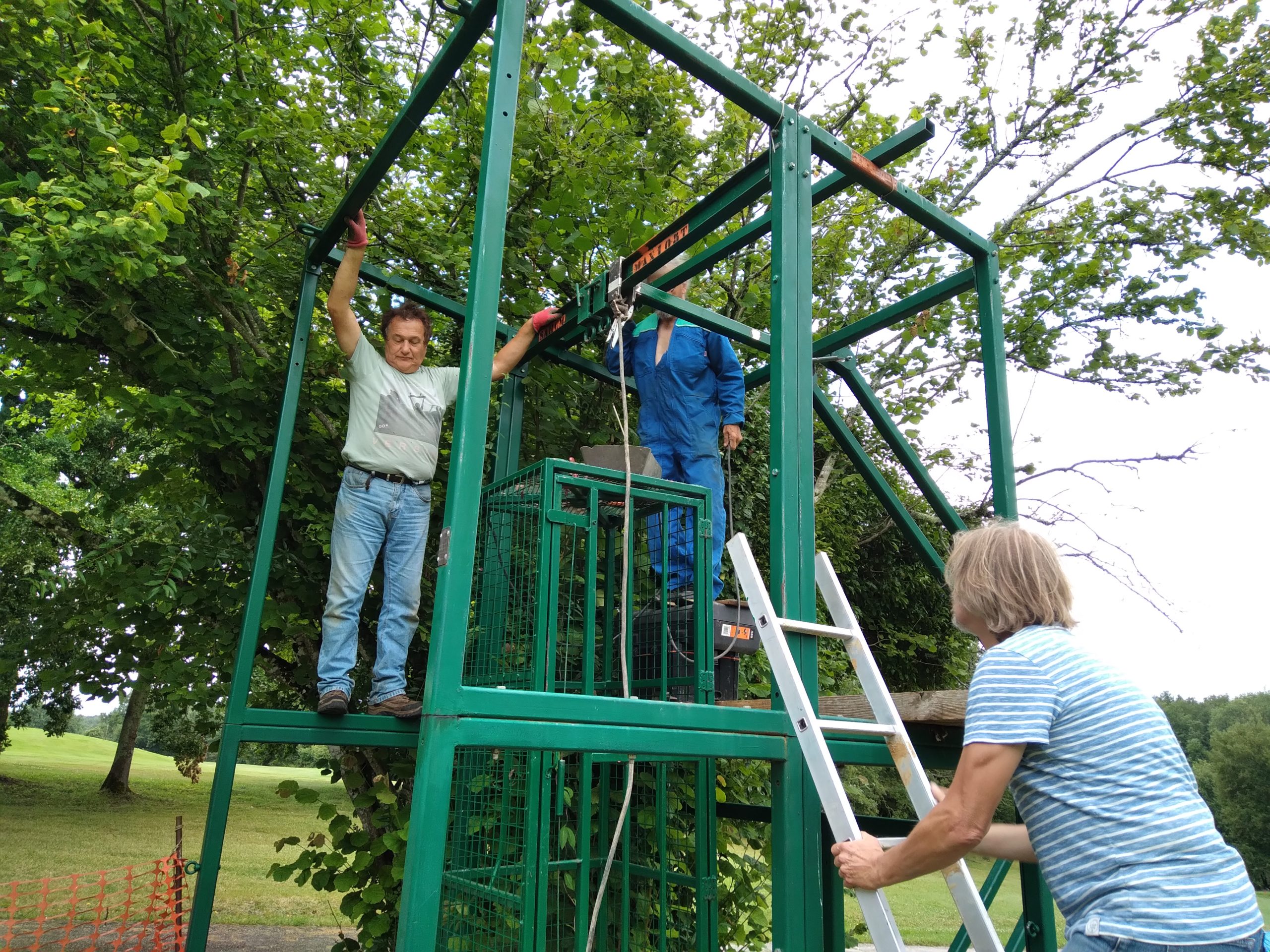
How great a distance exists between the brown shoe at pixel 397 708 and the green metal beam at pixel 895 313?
1870 millimetres

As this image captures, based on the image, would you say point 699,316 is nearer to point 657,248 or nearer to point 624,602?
point 657,248

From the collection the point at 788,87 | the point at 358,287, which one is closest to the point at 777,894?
the point at 358,287

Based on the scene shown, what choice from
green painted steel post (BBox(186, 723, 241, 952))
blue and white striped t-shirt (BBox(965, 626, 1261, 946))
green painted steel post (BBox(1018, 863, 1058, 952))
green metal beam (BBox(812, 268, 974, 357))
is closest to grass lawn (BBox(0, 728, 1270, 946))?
green painted steel post (BBox(186, 723, 241, 952))

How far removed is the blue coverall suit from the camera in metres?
3.72

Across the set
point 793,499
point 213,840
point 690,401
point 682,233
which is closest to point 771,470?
point 793,499

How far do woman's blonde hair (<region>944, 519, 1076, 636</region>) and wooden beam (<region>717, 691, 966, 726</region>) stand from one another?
72cm

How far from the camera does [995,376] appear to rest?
3.32 metres

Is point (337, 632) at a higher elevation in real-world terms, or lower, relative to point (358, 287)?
lower

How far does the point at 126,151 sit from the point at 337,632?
6.57 feet

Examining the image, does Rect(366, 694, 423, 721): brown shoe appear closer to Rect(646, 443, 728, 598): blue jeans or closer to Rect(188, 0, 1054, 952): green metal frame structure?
Rect(188, 0, 1054, 952): green metal frame structure

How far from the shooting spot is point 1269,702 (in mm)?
46938

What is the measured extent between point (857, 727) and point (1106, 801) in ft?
2.18

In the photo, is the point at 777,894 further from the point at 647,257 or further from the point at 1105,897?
the point at 647,257

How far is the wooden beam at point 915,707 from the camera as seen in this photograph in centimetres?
249
